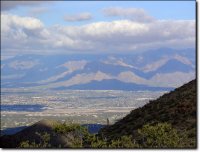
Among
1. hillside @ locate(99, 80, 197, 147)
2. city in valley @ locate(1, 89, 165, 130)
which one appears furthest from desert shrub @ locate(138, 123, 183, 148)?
hillside @ locate(99, 80, 197, 147)

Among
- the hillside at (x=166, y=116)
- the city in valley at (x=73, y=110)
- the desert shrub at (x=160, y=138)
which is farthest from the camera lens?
the city in valley at (x=73, y=110)

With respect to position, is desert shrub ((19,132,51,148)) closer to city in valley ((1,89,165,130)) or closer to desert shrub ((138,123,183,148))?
city in valley ((1,89,165,130))

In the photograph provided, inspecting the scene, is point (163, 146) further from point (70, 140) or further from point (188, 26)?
point (188, 26)

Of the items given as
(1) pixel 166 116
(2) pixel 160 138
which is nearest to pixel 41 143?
(2) pixel 160 138

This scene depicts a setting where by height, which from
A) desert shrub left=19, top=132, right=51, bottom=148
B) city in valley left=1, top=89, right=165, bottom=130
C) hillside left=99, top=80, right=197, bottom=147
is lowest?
desert shrub left=19, top=132, right=51, bottom=148

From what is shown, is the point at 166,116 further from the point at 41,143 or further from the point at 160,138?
the point at 41,143

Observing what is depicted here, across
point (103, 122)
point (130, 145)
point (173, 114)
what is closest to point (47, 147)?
point (130, 145)

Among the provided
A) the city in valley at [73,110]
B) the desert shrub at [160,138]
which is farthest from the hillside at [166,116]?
the desert shrub at [160,138]

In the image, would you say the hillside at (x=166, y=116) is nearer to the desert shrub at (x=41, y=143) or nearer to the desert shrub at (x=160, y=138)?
the desert shrub at (x=160, y=138)
